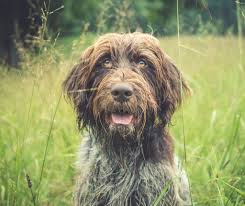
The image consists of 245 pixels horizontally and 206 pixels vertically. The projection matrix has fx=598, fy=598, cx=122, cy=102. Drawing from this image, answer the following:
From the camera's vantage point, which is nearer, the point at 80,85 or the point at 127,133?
the point at 127,133

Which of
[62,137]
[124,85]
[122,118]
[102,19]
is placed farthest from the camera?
[62,137]

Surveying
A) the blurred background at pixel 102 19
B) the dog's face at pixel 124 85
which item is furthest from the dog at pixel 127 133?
the blurred background at pixel 102 19

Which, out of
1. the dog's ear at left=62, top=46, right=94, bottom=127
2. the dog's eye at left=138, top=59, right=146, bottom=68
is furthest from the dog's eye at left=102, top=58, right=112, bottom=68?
the dog's eye at left=138, top=59, right=146, bottom=68

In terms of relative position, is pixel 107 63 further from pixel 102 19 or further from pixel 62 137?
pixel 62 137

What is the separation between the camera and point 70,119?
6.76m

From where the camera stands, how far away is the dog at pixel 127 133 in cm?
468

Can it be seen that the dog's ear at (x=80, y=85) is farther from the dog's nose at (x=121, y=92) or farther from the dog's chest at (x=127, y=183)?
the dog's nose at (x=121, y=92)

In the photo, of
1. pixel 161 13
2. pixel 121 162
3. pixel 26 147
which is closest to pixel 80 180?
pixel 121 162

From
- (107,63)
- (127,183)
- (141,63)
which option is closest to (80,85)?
(107,63)

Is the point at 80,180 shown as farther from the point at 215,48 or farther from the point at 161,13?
the point at 161,13

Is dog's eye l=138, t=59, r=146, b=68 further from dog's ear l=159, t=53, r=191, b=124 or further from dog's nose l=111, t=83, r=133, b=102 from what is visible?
dog's nose l=111, t=83, r=133, b=102

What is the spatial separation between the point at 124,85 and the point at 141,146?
2.46 ft

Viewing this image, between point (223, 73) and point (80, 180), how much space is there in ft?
13.6

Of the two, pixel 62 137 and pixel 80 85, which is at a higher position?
pixel 80 85
